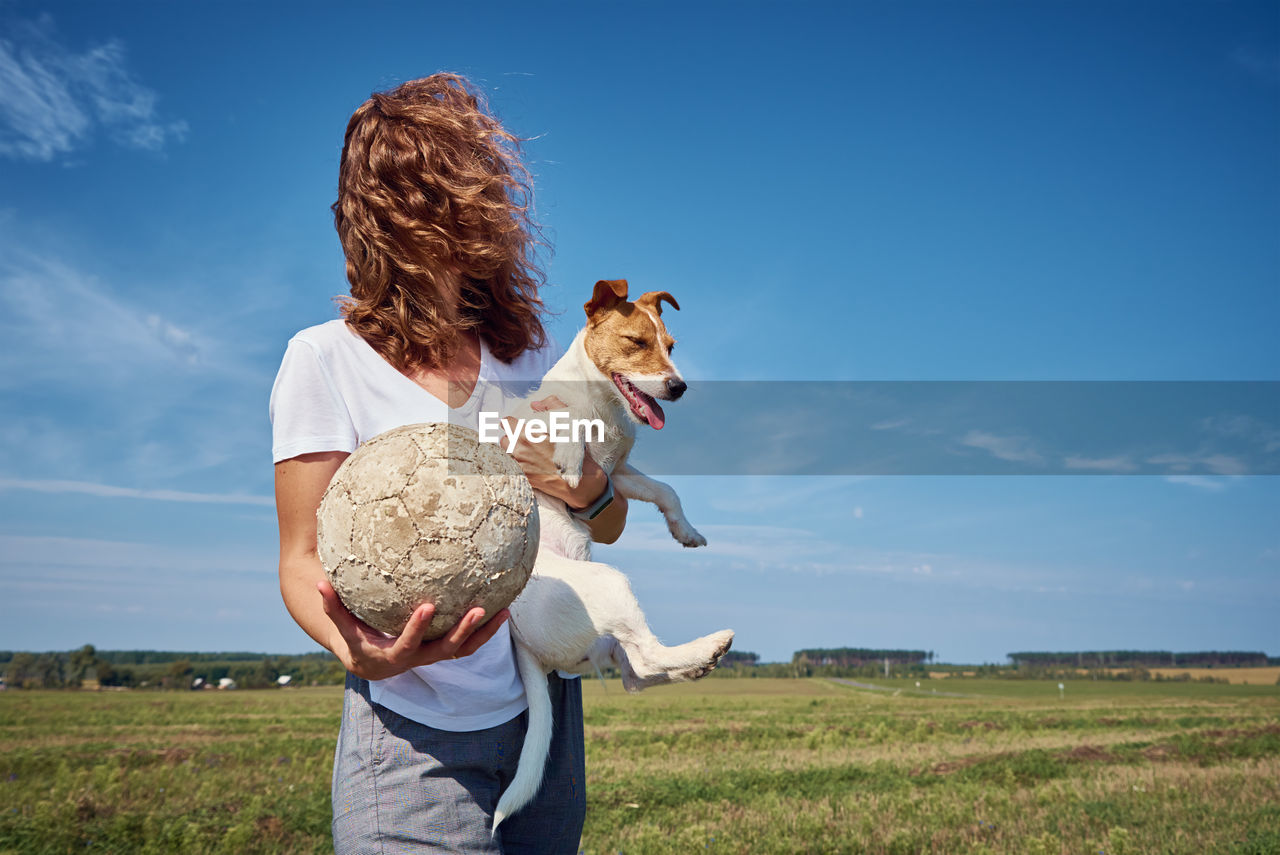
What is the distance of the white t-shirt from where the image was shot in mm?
2389

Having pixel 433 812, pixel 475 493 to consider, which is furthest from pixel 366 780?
pixel 475 493

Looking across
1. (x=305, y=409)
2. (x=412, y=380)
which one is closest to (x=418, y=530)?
(x=305, y=409)

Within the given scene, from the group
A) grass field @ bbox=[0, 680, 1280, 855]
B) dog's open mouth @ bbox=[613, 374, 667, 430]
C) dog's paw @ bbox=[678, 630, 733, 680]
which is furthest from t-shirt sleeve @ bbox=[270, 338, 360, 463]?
grass field @ bbox=[0, 680, 1280, 855]

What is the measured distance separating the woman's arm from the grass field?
3.31 meters

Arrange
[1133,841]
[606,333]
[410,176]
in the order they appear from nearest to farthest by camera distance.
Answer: [410,176] → [606,333] → [1133,841]

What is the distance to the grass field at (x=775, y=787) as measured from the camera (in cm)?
878

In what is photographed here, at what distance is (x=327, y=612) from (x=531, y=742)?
2.77 ft

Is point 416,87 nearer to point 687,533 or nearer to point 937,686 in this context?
point 687,533

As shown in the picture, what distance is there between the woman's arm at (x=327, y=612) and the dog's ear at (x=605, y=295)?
6.98 feet

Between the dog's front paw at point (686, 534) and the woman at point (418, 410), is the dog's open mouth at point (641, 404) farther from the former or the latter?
the woman at point (418, 410)

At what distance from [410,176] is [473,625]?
146 cm

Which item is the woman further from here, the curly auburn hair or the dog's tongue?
the dog's tongue

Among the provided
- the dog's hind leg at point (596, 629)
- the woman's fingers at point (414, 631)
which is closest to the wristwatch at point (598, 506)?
the dog's hind leg at point (596, 629)

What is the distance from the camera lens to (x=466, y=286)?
2.96 metres
